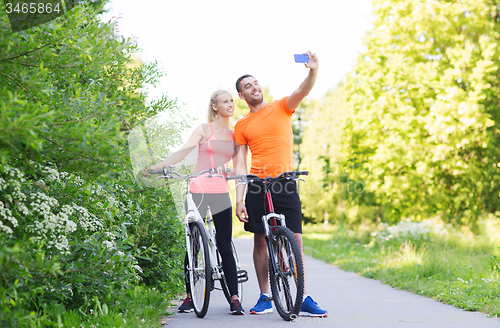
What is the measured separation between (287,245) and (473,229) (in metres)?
11.5

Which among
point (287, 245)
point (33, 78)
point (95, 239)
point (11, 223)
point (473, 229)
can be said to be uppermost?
point (33, 78)

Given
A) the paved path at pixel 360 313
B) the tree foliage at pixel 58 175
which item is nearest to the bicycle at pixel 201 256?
the paved path at pixel 360 313

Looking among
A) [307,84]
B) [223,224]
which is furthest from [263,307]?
[307,84]

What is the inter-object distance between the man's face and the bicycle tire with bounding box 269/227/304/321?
4.53 feet

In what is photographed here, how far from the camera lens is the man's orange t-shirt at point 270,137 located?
16.2 ft

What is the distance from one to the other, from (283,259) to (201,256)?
89 cm

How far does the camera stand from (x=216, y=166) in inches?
200

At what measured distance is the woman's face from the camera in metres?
5.06

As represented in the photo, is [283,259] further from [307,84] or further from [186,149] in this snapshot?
→ [307,84]

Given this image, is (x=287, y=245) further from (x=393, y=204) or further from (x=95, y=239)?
(x=393, y=204)

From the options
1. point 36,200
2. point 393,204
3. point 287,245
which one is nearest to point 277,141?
point 287,245

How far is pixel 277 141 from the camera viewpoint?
16.2 ft

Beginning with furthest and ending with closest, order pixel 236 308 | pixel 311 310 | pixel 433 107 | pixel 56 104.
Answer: pixel 433 107 → pixel 236 308 → pixel 311 310 → pixel 56 104

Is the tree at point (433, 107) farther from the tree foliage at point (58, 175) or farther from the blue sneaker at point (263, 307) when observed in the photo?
the tree foliage at point (58, 175)
